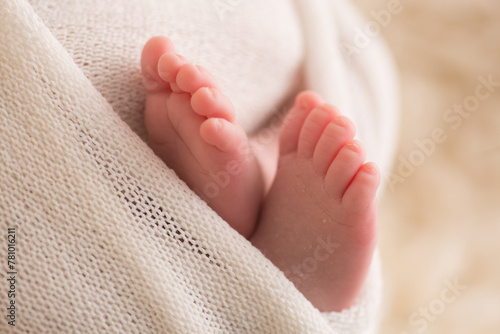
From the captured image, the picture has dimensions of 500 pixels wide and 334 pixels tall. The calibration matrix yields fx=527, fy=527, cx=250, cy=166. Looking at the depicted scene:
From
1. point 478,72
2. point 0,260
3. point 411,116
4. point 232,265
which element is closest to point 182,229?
point 232,265

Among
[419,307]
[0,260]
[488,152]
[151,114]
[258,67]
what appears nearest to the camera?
[0,260]

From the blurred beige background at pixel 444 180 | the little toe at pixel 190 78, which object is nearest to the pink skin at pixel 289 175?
the little toe at pixel 190 78

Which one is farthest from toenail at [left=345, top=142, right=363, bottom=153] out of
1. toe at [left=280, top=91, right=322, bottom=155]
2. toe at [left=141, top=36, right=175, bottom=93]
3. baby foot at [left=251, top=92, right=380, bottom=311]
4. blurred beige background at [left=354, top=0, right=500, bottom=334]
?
blurred beige background at [left=354, top=0, right=500, bottom=334]

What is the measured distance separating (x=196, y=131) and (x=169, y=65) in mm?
73

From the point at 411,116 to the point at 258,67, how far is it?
18.3 inches

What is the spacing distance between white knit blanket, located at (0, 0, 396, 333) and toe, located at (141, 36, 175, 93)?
0.03m

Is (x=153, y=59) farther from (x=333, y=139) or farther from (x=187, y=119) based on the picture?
(x=333, y=139)

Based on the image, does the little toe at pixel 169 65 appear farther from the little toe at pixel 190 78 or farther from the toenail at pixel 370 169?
the toenail at pixel 370 169

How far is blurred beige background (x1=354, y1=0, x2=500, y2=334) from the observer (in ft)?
2.82

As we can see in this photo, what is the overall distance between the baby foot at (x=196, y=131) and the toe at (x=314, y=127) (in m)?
0.07

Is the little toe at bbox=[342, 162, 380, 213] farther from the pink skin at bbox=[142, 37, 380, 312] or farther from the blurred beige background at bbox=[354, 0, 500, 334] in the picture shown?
the blurred beige background at bbox=[354, 0, 500, 334]

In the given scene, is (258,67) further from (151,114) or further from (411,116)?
(411,116)

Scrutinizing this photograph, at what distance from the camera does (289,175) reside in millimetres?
640

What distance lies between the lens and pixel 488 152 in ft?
3.25
